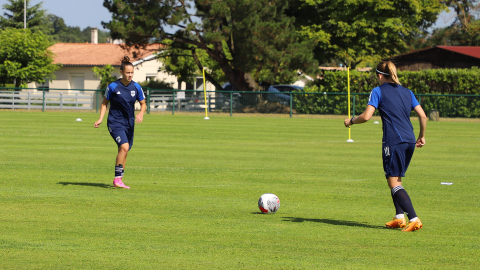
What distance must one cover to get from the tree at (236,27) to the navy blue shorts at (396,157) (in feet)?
111

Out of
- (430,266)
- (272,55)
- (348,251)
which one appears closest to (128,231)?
(348,251)

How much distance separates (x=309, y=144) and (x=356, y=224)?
495 inches

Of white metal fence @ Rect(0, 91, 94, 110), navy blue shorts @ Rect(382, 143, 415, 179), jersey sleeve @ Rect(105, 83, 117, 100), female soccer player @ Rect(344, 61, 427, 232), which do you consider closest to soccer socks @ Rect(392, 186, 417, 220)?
female soccer player @ Rect(344, 61, 427, 232)

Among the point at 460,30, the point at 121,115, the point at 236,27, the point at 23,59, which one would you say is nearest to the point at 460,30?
the point at 460,30

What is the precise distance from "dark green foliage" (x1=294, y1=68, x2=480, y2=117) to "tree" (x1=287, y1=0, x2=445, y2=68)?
5.25m

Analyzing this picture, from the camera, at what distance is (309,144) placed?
64.3ft

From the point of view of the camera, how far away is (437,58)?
46312 mm

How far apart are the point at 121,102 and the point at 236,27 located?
102 ft

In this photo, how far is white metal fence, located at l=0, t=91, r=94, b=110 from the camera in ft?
135

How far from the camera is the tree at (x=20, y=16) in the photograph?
2847 inches

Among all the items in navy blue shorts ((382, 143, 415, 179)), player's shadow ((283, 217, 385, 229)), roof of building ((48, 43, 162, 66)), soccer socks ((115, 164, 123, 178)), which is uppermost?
roof of building ((48, 43, 162, 66))

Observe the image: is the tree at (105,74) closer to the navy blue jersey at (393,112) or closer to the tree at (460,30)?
the tree at (460,30)

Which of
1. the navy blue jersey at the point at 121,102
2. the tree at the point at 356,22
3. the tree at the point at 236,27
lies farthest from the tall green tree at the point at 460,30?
the navy blue jersey at the point at 121,102

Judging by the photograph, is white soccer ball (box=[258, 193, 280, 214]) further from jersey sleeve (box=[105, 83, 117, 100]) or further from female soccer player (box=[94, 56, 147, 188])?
jersey sleeve (box=[105, 83, 117, 100])
